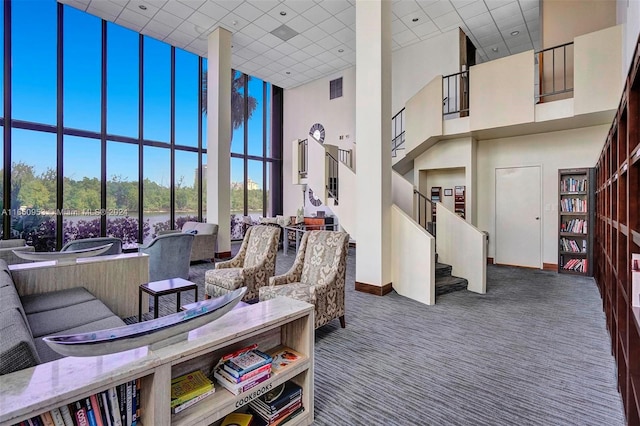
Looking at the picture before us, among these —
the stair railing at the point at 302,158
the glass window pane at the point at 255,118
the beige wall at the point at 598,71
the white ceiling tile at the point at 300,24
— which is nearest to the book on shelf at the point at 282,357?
the beige wall at the point at 598,71

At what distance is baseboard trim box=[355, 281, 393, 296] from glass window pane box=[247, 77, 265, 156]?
6.89m

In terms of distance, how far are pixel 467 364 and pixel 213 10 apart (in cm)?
734

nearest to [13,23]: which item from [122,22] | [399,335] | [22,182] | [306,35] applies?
[122,22]

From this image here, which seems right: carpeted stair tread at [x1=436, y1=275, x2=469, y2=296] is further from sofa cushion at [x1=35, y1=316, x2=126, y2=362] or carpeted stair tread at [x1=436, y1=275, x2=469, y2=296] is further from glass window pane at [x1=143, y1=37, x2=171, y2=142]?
glass window pane at [x1=143, y1=37, x2=171, y2=142]

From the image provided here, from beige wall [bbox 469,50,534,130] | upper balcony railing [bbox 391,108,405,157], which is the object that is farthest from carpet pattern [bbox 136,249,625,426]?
upper balcony railing [bbox 391,108,405,157]

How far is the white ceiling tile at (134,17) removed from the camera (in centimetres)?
658

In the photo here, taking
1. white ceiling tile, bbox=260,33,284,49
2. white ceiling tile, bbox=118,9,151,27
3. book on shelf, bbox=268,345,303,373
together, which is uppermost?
white ceiling tile, bbox=118,9,151,27

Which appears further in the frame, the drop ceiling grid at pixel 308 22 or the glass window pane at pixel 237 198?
the glass window pane at pixel 237 198

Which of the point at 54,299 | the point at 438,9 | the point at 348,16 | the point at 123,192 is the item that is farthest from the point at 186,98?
the point at 54,299

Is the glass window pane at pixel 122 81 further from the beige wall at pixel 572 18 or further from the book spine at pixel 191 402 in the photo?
the beige wall at pixel 572 18

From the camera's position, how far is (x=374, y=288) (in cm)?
454

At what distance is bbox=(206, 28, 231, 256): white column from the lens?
23.3ft

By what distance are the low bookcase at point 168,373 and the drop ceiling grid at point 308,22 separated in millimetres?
6363

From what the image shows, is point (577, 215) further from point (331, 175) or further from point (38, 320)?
point (38, 320)
